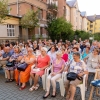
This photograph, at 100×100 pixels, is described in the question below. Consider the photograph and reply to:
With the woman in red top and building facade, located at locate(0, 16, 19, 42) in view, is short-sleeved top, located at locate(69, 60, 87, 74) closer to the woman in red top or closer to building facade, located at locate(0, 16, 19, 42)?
the woman in red top

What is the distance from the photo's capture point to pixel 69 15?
4456cm

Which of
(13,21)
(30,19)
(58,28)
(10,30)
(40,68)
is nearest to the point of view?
(40,68)

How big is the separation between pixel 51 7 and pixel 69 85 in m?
25.6

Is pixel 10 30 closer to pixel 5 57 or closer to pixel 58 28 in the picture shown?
pixel 58 28

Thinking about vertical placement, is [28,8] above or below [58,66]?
above

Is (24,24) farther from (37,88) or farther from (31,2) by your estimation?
(37,88)

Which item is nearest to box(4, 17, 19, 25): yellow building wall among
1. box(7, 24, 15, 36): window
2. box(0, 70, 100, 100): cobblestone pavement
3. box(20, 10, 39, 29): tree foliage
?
box(7, 24, 15, 36): window

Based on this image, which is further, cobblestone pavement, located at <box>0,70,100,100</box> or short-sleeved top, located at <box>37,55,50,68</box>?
short-sleeved top, located at <box>37,55,50,68</box>

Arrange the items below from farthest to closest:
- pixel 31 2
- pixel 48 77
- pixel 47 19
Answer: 1. pixel 47 19
2. pixel 31 2
3. pixel 48 77

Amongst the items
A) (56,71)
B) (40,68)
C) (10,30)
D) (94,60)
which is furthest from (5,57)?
(10,30)

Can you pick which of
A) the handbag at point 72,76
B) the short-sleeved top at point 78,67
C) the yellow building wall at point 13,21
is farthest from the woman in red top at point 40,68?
the yellow building wall at point 13,21

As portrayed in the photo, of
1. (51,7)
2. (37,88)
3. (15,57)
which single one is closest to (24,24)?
(51,7)

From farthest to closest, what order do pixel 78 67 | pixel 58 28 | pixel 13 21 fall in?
pixel 58 28, pixel 13 21, pixel 78 67

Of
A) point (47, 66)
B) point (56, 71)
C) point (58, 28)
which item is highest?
point (58, 28)
